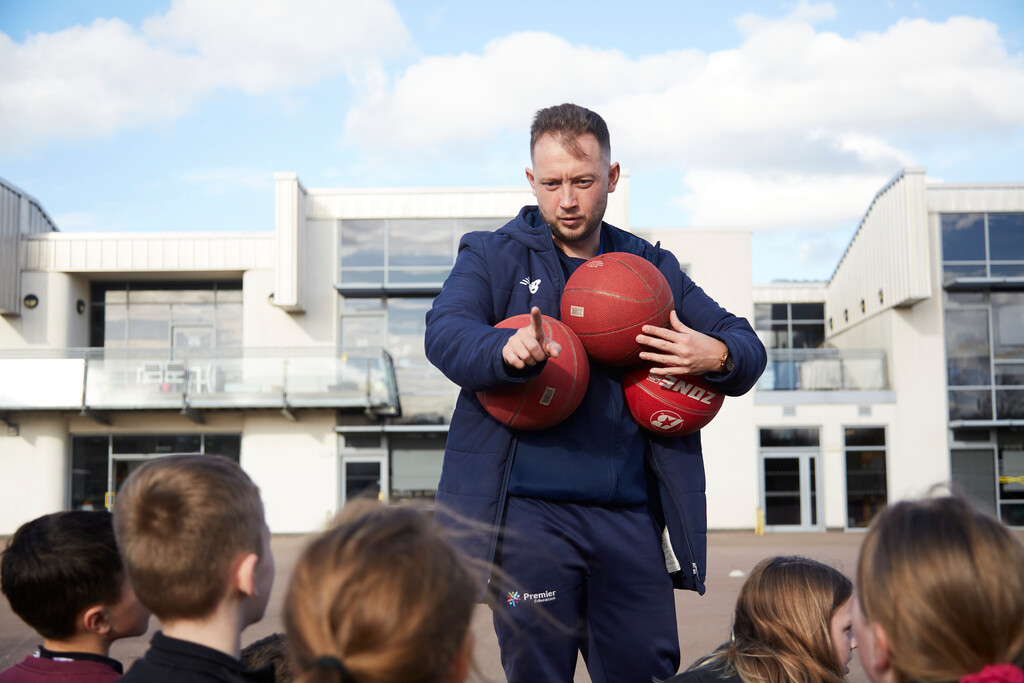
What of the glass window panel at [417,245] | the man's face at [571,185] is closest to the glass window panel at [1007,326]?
the glass window panel at [417,245]

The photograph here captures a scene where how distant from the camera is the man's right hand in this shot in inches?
98.5

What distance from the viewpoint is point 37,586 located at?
7.95 feet

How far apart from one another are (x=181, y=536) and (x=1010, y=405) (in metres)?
24.8

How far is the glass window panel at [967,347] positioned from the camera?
22.9 metres

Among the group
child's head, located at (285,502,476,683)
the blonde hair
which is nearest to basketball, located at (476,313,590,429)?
the blonde hair

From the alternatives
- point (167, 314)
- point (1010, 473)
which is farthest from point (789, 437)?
point (167, 314)

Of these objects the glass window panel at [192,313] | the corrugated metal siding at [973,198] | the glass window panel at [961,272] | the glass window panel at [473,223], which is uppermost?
the corrugated metal siding at [973,198]

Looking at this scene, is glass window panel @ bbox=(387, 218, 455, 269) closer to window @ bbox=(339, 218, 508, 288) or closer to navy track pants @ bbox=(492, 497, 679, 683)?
window @ bbox=(339, 218, 508, 288)

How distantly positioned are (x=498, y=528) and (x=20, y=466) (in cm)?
2385

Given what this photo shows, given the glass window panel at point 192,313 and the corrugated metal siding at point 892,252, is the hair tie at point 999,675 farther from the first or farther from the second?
the glass window panel at point 192,313

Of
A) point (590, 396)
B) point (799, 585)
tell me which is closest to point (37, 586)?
point (590, 396)

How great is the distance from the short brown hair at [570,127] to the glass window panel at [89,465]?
76.0ft

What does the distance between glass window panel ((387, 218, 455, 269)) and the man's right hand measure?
67.6ft

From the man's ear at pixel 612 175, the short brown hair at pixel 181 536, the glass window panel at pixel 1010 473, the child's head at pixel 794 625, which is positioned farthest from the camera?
the glass window panel at pixel 1010 473
